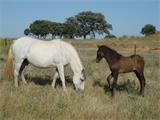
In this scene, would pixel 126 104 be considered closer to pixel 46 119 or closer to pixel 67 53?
pixel 46 119

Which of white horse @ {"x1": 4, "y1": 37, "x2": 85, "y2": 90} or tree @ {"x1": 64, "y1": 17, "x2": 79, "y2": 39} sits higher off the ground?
white horse @ {"x1": 4, "y1": 37, "x2": 85, "y2": 90}

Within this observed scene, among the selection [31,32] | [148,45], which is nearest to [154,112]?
[148,45]

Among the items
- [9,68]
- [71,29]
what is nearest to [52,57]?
[9,68]

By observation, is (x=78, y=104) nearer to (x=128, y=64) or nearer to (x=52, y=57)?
(x=128, y=64)

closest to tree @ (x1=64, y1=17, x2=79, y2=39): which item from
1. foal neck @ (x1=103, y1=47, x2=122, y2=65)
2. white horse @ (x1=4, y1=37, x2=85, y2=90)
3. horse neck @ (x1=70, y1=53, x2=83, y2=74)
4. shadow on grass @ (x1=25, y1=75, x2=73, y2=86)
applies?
shadow on grass @ (x1=25, y1=75, x2=73, y2=86)

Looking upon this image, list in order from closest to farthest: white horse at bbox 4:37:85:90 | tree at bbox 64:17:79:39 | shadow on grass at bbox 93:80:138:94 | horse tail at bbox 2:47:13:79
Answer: shadow on grass at bbox 93:80:138:94
white horse at bbox 4:37:85:90
horse tail at bbox 2:47:13:79
tree at bbox 64:17:79:39

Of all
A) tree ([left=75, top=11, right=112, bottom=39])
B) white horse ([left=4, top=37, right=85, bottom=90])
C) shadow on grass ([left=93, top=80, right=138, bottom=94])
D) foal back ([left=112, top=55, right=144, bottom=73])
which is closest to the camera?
foal back ([left=112, top=55, right=144, bottom=73])

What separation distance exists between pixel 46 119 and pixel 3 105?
4.11ft

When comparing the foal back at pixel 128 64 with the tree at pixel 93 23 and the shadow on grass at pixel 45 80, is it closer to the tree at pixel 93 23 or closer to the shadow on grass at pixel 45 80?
A: the shadow on grass at pixel 45 80

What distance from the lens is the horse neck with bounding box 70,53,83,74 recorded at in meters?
11.5

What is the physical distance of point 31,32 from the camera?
3226 inches

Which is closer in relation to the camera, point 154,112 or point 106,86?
point 154,112

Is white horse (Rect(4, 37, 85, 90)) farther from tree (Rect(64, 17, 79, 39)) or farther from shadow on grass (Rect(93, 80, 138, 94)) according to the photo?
tree (Rect(64, 17, 79, 39))

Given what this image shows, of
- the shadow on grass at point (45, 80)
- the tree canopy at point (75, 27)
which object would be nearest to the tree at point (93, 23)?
the tree canopy at point (75, 27)
